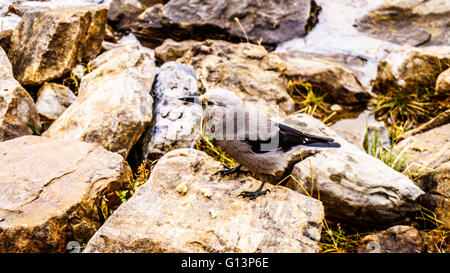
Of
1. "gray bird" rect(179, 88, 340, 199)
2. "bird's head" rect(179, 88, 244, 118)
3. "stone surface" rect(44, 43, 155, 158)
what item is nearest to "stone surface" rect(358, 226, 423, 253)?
"gray bird" rect(179, 88, 340, 199)

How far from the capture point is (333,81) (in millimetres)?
5676

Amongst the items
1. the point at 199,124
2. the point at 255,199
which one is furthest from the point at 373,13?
the point at 255,199

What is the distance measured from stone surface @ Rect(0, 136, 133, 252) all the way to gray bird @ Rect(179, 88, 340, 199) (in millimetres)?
1019

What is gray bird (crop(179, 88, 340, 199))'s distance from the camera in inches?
111

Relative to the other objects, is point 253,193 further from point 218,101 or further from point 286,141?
point 218,101

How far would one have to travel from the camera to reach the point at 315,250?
8.09 ft

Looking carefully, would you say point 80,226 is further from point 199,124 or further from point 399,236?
point 399,236

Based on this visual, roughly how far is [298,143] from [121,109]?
1.96 metres

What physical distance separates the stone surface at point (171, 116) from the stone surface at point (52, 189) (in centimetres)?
76

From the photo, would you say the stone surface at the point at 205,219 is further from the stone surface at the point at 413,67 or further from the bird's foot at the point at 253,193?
the stone surface at the point at 413,67

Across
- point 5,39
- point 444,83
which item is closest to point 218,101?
point 444,83

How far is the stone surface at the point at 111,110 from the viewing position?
Answer: 3.81 m

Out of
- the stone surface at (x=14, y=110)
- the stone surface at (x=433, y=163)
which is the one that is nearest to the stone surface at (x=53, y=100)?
the stone surface at (x=14, y=110)

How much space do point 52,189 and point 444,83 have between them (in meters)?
4.79
